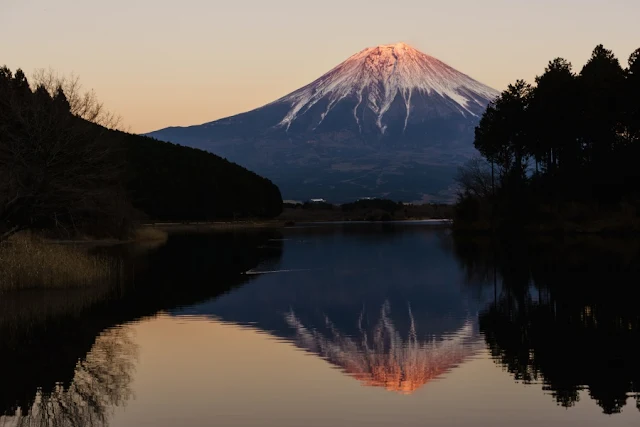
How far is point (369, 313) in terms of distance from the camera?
23.1 meters

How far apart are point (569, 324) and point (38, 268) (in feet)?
47.1

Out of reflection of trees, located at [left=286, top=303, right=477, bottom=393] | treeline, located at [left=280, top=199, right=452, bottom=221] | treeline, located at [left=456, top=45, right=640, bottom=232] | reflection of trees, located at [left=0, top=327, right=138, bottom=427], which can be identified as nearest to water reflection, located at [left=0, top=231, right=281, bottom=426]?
reflection of trees, located at [left=0, top=327, right=138, bottom=427]

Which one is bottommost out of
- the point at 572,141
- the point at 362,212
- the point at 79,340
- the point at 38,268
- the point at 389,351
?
the point at 389,351

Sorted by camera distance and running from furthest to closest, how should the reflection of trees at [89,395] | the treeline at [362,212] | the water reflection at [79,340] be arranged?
the treeline at [362,212], the water reflection at [79,340], the reflection of trees at [89,395]

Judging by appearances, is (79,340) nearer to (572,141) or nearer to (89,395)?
(89,395)

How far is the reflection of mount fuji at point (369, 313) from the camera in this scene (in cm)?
1584

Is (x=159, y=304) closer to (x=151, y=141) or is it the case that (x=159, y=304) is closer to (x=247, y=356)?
(x=247, y=356)

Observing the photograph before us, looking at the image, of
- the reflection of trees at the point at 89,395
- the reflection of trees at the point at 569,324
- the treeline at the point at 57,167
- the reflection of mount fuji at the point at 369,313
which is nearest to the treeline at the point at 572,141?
the reflection of trees at the point at 569,324

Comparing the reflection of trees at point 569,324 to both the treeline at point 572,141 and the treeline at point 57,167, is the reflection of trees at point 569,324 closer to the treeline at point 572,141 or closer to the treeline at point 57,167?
the treeline at point 57,167

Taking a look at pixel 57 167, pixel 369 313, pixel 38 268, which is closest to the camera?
pixel 369 313

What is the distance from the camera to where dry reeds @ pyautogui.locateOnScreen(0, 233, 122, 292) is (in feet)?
84.3

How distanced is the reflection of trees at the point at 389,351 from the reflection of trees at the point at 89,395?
341cm

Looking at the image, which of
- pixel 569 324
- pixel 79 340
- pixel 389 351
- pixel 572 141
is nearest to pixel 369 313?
pixel 569 324

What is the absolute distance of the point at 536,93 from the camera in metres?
68.4
